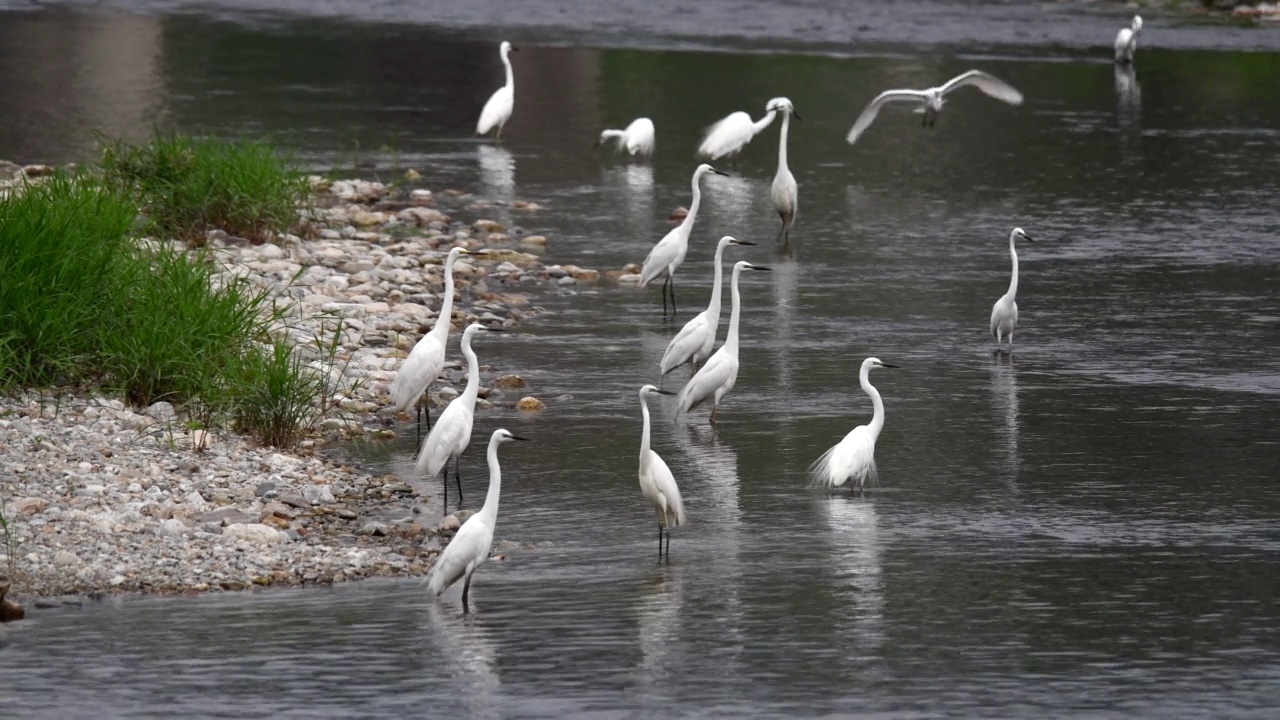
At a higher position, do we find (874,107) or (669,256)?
(874,107)

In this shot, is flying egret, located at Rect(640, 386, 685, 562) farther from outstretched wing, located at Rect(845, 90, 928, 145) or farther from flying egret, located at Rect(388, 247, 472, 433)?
outstretched wing, located at Rect(845, 90, 928, 145)

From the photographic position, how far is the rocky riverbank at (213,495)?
10102 mm

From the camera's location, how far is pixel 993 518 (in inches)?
452

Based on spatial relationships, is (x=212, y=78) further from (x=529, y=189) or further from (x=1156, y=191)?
(x=1156, y=191)

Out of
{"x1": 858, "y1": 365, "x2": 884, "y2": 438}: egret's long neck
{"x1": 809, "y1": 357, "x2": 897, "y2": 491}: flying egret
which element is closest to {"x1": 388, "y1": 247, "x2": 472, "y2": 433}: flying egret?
{"x1": 809, "y1": 357, "x2": 897, "y2": 491}: flying egret

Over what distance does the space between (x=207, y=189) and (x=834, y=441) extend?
26.2ft

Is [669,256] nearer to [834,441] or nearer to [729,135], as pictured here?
[834,441]

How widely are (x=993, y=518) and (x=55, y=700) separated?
5.57 m

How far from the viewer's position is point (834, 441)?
13.2 m

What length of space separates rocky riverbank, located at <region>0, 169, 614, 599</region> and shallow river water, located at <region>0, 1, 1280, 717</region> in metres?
0.36

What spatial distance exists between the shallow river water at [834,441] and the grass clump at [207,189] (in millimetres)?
2840

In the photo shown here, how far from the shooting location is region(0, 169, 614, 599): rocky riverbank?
1010 centimetres

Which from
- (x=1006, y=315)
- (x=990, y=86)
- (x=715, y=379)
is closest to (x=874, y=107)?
(x=990, y=86)

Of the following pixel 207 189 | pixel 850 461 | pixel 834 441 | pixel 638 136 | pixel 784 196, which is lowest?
pixel 834 441
